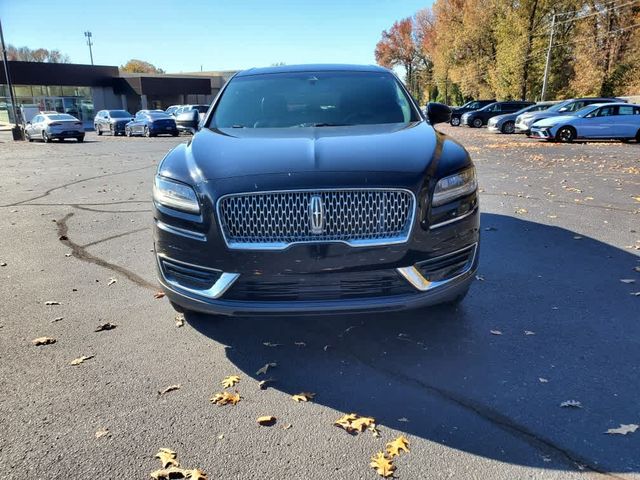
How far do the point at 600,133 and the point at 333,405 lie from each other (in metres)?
20.5

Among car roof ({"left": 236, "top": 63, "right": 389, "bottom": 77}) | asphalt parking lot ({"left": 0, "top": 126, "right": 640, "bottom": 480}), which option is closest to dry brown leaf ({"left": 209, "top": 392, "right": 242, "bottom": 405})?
asphalt parking lot ({"left": 0, "top": 126, "right": 640, "bottom": 480})

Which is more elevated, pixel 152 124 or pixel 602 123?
pixel 602 123

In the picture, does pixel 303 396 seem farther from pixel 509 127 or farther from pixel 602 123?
pixel 509 127

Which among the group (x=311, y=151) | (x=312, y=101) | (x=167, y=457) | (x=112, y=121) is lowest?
(x=167, y=457)

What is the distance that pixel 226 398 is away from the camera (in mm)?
2844

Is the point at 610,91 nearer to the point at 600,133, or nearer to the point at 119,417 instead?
the point at 600,133

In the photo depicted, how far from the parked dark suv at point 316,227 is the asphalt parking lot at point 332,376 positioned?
1.63 ft

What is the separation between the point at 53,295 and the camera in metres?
4.38

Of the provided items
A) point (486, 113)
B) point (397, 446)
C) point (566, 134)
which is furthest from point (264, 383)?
point (486, 113)

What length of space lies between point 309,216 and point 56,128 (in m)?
27.1

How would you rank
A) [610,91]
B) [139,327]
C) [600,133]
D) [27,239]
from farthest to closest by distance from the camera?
[610,91] < [600,133] < [27,239] < [139,327]

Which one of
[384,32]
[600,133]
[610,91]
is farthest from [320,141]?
[384,32]

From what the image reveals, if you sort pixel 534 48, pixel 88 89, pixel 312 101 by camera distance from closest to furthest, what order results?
pixel 312 101, pixel 534 48, pixel 88 89

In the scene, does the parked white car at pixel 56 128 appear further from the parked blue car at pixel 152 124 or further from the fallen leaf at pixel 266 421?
the fallen leaf at pixel 266 421
